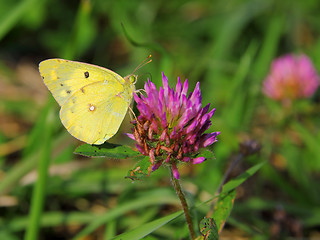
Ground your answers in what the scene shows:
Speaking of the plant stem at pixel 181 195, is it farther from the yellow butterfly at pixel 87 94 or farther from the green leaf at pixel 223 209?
the yellow butterfly at pixel 87 94

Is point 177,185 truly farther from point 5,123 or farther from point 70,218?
point 5,123

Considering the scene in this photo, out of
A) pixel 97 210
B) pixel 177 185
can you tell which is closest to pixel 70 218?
pixel 97 210

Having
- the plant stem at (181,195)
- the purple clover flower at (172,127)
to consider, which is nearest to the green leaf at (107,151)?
the purple clover flower at (172,127)

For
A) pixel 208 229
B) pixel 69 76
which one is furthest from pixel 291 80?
pixel 208 229

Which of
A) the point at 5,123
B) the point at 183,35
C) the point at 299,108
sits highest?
the point at 183,35

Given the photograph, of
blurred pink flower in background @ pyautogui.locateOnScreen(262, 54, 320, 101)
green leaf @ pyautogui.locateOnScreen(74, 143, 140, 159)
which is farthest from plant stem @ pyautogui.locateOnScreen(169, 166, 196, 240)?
blurred pink flower in background @ pyautogui.locateOnScreen(262, 54, 320, 101)

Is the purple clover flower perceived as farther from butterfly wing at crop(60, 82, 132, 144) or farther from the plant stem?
butterfly wing at crop(60, 82, 132, 144)

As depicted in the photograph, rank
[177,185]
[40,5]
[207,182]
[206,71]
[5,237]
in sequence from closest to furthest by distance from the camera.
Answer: [177,185]
[5,237]
[207,182]
[206,71]
[40,5]
